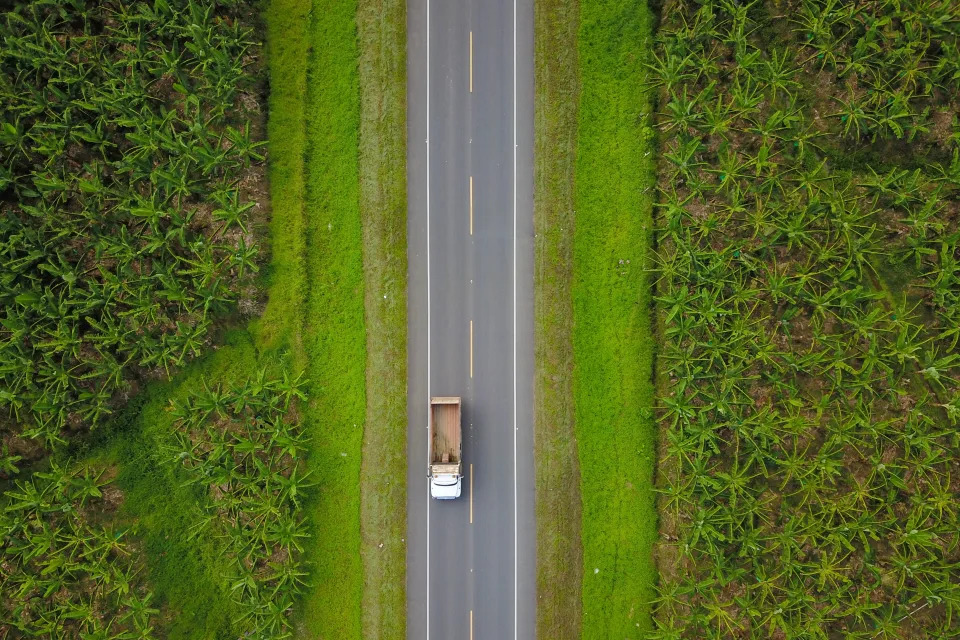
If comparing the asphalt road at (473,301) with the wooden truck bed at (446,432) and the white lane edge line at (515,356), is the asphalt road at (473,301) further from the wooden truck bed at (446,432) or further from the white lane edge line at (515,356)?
the wooden truck bed at (446,432)

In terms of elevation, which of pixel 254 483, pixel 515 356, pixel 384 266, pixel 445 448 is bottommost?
pixel 254 483

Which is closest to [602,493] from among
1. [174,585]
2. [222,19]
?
[174,585]

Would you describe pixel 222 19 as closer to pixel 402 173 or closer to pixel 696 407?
pixel 402 173

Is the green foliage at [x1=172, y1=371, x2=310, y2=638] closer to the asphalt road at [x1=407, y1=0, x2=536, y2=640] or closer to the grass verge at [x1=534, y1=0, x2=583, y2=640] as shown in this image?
the asphalt road at [x1=407, y1=0, x2=536, y2=640]

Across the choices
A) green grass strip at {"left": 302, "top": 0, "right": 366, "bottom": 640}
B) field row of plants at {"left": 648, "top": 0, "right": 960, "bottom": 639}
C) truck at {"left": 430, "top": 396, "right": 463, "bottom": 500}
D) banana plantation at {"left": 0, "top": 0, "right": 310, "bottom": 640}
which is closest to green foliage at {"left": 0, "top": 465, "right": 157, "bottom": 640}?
banana plantation at {"left": 0, "top": 0, "right": 310, "bottom": 640}

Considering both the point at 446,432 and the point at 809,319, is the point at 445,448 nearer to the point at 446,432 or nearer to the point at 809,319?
the point at 446,432

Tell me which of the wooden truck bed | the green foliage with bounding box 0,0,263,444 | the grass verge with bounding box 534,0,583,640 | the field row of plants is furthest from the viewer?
the grass verge with bounding box 534,0,583,640

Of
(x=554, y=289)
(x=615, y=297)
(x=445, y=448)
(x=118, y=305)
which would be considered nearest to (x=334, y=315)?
(x=445, y=448)
